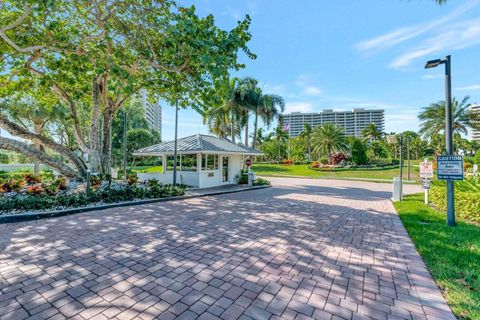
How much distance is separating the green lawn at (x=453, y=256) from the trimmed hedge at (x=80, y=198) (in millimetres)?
8667

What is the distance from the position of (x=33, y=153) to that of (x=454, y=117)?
41571 mm

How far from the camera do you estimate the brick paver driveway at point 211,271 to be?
258cm

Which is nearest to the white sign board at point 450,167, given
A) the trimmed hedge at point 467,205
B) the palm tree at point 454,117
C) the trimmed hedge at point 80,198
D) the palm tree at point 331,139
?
the trimmed hedge at point 467,205

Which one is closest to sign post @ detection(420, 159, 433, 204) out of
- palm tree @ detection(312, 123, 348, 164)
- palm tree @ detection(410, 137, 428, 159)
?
palm tree @ detection(312, 123, 348, 164)

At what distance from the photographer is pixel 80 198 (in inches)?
306

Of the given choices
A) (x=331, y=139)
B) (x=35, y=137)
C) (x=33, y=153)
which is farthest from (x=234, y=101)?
(x=331, y=139)

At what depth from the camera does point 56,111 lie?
1983 cm

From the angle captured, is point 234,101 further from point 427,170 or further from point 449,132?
point 449,132

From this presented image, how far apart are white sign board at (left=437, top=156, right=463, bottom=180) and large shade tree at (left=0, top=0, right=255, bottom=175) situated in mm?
6635

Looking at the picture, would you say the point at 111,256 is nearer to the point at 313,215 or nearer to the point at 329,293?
the point at 329,293

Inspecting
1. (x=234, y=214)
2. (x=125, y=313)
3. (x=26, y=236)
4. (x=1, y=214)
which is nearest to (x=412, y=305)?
(x=125, y=313)

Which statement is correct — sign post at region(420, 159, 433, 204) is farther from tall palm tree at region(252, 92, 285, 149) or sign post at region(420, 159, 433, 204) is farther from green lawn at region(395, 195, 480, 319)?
tall palm tree at region(252, 92, 285, 149)

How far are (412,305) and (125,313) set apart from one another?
3240mm

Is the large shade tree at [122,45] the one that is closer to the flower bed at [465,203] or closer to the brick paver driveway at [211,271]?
the brick paver driveway at [211,271]
